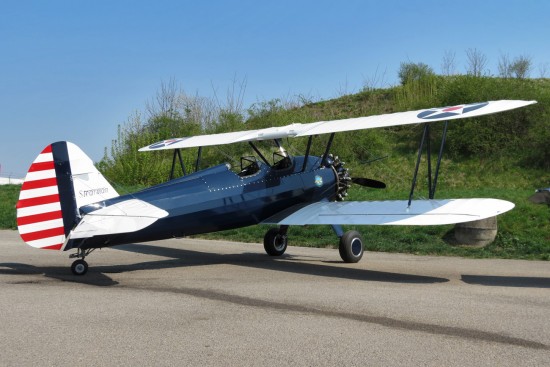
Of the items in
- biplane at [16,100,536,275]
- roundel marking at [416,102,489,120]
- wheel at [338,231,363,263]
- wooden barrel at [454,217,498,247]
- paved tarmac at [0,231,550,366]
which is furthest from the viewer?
wooden barrel at [454,217,498,247]

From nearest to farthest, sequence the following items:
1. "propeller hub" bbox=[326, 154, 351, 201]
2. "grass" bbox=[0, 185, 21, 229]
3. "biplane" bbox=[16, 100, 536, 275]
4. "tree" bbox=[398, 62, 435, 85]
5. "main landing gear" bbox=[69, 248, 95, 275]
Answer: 1. "biplane" bbox=[16, 100, 536, 275]
2. "main landing gear" bbox=[69, 248, 95, 275]
3. "propeller hub" bbox=[326, 154, 351, 201]
4. "grass" bbox=[0, 185, 21, 229]
5. "tree" bbox=[398, 62, 435, 85]

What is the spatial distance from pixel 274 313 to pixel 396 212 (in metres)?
4.67

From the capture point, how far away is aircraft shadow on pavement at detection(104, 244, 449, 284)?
420 inches

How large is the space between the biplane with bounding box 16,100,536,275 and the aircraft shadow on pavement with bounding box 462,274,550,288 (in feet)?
3.34

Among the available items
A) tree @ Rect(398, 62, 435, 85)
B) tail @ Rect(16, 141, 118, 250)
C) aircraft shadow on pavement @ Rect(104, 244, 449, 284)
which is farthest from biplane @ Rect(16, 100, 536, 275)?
tree @ Rect(398, 62, 435, 85)

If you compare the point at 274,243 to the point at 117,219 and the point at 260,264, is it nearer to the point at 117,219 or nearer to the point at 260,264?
the point at 260,264

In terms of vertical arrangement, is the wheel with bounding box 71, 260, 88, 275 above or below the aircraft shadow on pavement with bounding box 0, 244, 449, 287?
above

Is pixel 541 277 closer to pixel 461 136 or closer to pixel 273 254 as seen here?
pixel 273 254

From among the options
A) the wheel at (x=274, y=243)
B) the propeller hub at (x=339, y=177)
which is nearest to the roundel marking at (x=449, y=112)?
the propeller hub at (x=339, y=177)

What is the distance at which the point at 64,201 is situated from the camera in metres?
10.0

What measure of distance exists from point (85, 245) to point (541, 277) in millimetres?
7414

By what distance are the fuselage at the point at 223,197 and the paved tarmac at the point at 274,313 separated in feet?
2.50

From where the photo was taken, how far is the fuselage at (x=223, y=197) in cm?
1061

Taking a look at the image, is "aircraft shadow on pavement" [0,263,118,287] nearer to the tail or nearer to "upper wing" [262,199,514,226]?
the tail
